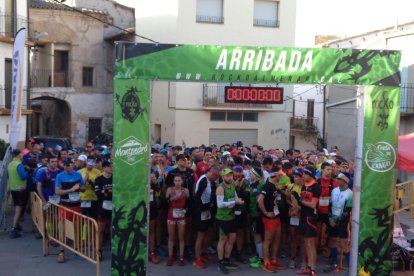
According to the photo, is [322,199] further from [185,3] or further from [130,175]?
[185,3]

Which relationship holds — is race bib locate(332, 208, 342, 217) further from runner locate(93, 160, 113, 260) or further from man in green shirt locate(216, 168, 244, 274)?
runner locate(93, 160, 113, 260)

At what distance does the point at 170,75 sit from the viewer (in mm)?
8508

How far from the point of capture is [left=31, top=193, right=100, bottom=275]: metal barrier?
8578 mm

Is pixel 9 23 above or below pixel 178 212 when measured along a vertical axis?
above

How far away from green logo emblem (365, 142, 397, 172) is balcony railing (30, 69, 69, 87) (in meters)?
27.1

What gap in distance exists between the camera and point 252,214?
393 inches

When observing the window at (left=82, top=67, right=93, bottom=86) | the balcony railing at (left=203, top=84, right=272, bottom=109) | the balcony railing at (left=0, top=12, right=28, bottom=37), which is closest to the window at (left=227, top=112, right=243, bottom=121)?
the balcony railing at (left=203, top=84, right=272, bottom=109)

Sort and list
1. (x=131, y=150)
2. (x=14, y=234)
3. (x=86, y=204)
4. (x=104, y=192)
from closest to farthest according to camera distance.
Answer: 1. (x=131, y=150)
2. (x=104, y=192)
3. (x=86, y=204)
4. (x=14, y=234)

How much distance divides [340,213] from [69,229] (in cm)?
473

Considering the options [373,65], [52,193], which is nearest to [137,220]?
[52,193]

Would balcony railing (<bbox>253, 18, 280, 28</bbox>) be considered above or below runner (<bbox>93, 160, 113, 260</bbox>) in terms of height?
above

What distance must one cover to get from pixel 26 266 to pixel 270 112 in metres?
21.5

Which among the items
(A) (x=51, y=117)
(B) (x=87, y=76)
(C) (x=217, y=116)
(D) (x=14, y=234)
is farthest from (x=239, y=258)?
(A) (x=51, y=117)

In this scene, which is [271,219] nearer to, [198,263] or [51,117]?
[198,263]
